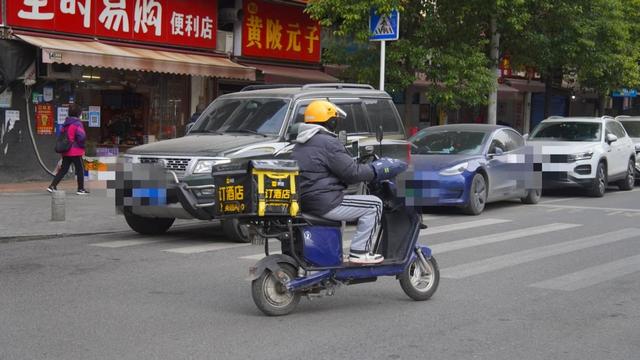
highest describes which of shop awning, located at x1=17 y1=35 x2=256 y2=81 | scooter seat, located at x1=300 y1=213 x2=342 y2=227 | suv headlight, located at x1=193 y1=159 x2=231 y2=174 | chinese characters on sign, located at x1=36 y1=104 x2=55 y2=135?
shop awning, located at x1=17 y1=35 x2=256 y2=81

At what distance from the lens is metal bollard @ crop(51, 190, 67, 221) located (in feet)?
40.1

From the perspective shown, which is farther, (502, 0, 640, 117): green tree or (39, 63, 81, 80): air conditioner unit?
(502, 0, 640, 117): green tree

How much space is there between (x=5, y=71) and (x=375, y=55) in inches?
335

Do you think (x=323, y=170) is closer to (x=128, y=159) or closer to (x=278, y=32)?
(x=128, y=159)

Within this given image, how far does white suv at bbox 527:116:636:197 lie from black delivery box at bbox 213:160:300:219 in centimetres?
1067

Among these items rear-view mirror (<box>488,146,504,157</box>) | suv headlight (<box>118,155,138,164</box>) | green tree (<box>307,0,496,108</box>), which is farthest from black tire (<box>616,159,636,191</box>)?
suv headlight (<box>118,155,138,164</box>)

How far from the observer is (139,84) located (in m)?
19.0

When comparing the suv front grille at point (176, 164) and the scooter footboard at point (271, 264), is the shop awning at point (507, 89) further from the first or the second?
the scooter footboard at point (271, 264)

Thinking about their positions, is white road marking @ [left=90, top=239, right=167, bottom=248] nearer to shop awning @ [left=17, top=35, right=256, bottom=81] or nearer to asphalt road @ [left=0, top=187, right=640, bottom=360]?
asphalt road @ [left=0, top=187, right=640, bottom=360]

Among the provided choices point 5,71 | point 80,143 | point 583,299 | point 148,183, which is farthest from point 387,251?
point 5,71

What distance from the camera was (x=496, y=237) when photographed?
11.5m

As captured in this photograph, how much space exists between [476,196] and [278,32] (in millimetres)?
9835

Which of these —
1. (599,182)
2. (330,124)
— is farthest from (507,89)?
(330,124)

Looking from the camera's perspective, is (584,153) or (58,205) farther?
(584,153)
